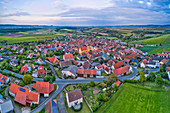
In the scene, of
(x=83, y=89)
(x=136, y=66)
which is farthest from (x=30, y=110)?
(x=136, y=66)

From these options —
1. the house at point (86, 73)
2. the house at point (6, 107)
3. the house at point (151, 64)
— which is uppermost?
the house at point (151, 64)

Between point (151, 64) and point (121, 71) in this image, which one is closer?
point (121, 71)

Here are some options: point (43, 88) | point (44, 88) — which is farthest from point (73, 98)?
point (43, 88)

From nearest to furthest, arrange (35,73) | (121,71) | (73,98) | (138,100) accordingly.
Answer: (73,98) → (138,100) → (121,71) → (35,73)

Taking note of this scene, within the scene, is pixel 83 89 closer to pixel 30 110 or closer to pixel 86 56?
pixel 30 110

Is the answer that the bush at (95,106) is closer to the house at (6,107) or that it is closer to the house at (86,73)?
the house at (86,73)

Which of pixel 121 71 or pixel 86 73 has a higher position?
pixel 121 71

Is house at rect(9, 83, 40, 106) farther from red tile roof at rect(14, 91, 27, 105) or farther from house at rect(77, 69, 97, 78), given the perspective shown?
house at rect(77, 69, 97, 78)

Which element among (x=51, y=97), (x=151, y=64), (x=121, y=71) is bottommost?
(x=51, y=97)

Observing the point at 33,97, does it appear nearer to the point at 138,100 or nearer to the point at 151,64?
the point at 138,100

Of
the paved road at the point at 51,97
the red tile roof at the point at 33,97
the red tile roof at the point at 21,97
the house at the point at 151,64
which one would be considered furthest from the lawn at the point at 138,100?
the house at the point at 151,64
